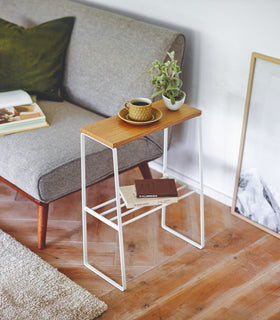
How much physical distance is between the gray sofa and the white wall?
129 millimetres

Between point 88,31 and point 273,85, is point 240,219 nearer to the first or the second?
point 273,85

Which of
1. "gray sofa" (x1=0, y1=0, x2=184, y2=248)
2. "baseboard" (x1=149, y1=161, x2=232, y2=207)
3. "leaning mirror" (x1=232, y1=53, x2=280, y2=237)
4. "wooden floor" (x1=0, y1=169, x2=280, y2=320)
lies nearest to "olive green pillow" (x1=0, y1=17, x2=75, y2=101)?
"gray sofa" (x1=0, y1=0, x2=184, y2=248)

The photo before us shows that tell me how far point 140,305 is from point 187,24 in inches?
49.4

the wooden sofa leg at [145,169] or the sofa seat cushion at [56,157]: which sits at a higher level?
the sofa seat cushion at [56,157]

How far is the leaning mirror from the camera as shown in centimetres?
191

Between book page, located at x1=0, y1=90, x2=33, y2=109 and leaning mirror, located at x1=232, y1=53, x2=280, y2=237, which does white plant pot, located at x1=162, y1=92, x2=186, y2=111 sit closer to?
leaning mirror, located at x1=232, y1=53, x2=280, y2=237

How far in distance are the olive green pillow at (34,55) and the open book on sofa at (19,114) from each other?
0.34 feet

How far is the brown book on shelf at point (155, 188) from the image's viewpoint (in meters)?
1.77

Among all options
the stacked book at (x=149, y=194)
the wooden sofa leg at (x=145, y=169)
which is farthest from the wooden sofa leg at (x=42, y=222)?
the wooden sofa leg at (x=145, y=169)

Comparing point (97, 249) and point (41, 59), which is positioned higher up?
point (41, 59)

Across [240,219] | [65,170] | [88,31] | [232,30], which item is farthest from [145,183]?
[88,31]

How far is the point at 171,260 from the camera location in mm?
1942

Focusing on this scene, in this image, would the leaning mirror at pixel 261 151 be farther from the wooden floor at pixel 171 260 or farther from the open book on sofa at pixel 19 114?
the open book on sofa at pixel 19 114

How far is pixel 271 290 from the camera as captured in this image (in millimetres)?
1783
